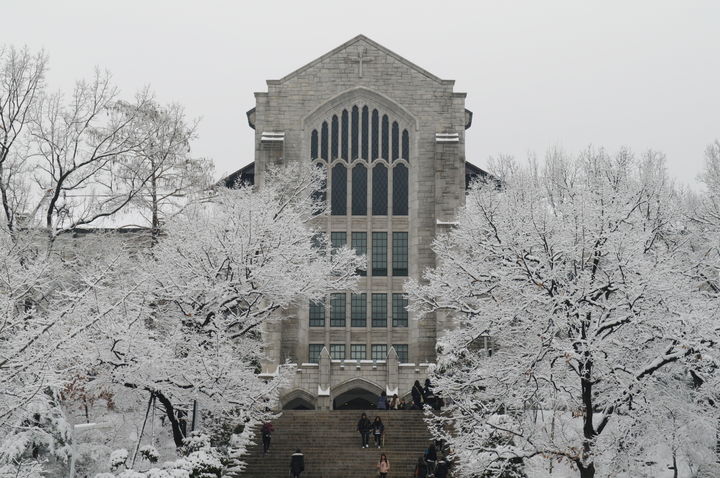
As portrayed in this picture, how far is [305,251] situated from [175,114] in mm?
11245

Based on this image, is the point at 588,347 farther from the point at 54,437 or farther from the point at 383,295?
the point at 383,295

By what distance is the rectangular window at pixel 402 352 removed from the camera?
136 ft

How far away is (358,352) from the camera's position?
41.7 metres

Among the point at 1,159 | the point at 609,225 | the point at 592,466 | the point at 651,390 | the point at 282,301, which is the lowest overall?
the point at 592,466

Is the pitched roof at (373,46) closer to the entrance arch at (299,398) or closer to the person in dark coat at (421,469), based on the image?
the entrance arch at (299,398)

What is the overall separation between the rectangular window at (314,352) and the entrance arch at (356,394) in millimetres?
2395

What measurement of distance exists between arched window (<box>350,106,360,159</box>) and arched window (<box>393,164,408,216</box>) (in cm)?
206

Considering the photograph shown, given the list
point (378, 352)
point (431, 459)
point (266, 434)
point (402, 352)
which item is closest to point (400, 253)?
point (402, 352)

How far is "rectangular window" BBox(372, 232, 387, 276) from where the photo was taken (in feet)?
139

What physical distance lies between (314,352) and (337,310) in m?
2.20

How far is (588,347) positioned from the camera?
1902 centimetres

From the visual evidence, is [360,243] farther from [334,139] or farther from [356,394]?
[356,394]

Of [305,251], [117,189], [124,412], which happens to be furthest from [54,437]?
[117,189]

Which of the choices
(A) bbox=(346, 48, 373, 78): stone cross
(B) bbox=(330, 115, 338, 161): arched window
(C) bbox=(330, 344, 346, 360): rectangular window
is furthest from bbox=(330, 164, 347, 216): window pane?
(C) bbox=(330, 344, 346, 360): rectangular window
